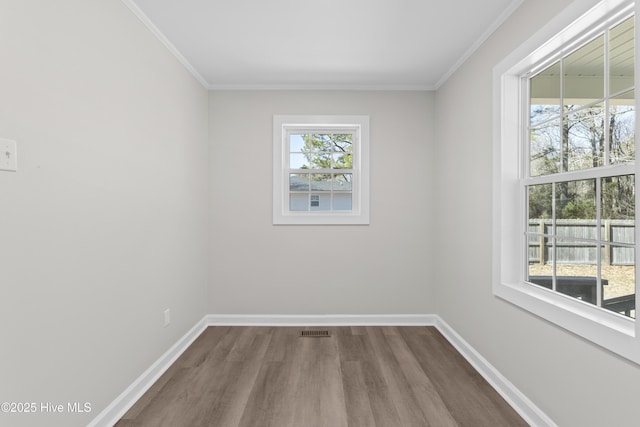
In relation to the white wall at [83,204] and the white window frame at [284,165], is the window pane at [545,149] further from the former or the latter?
the white wall at [83,204]

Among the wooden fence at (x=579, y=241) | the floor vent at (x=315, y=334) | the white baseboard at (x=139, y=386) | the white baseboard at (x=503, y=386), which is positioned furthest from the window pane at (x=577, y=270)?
the white baseboard at (x=139, y=386)

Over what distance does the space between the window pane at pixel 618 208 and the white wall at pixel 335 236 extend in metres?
2.04

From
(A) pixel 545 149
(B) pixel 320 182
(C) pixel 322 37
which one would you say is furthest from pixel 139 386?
(A) pixel 545 149

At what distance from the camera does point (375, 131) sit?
12.0ft

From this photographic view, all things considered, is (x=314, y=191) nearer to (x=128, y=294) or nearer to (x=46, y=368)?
(x=128, y=294)

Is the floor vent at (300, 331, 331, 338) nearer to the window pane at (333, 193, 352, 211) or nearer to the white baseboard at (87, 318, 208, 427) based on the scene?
the white baseboard at (87, 318, 208, 427)

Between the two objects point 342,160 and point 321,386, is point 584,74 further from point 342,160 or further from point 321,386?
point 321,386

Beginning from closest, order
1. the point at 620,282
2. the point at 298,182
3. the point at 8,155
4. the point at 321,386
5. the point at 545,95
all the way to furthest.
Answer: the point at 8,155 < the point at 620,282 < the point at 545,95 < the point at 321,386 < the point at 298,182

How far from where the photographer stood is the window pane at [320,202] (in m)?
3.77

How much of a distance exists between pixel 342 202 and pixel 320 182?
324 millimetres

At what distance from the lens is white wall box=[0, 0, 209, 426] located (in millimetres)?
1391

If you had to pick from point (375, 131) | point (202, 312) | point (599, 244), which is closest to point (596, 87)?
point (599, 244)

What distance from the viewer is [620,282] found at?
1602 millimetres

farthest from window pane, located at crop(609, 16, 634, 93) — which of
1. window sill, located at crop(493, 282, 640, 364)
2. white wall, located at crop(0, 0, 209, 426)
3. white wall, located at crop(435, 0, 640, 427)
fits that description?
white wall, located at crop(0, 0, 209, 426)
